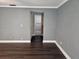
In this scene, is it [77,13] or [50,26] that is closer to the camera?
[77,13]

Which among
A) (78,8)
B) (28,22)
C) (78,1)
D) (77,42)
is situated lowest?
(77,42)

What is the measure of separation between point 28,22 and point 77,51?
12.8 ft

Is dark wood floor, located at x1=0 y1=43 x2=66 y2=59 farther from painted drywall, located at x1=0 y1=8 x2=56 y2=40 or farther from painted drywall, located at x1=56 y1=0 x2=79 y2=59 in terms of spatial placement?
painted drywall, located at x1=0 y1=8 x2=56 y2=40

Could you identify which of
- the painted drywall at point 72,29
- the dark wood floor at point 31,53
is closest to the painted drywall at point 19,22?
the dark wood floor at point 31,53

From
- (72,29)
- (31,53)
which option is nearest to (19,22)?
(31,53)

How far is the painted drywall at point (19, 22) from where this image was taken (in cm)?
611

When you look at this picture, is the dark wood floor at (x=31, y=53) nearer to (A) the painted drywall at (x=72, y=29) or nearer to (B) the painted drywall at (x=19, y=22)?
(A) the painted drywall at (x=72, y=29)

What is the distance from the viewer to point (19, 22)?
619 centimetres

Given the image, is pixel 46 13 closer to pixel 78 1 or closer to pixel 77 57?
pixel 78 1

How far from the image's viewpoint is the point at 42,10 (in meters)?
6.20

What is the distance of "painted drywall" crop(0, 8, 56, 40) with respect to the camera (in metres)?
6.11

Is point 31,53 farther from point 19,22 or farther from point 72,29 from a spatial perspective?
point 19,22

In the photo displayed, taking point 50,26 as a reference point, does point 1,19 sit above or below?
above

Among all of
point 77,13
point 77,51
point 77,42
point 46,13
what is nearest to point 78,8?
point 77,13
